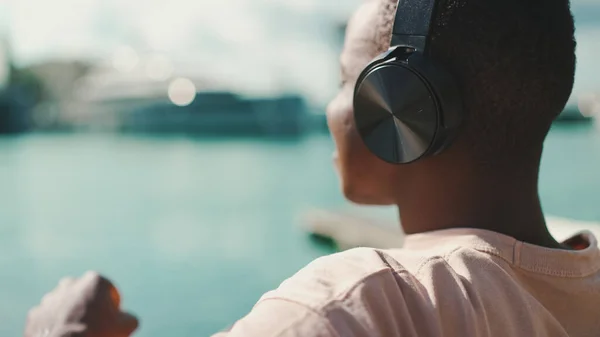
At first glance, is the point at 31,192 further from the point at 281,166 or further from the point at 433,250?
the point at 433,250

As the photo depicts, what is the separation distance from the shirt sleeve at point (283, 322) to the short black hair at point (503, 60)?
0.23m

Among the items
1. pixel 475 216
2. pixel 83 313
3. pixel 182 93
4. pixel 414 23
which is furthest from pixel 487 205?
pixel 182 93

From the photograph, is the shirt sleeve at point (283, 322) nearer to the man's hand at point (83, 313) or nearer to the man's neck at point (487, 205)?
the man's hand at point (83, 313)

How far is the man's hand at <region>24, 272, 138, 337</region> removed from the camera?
449 millimetres

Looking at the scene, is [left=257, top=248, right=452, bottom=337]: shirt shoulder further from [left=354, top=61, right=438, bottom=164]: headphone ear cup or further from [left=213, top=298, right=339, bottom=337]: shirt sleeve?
[left=354, top=61, right=438, bottom=164]: headphone ear cup

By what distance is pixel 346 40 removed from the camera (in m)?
0.66

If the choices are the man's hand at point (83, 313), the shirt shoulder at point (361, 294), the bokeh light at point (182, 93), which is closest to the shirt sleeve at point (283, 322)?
the shirt shoulder at point (361, 294)

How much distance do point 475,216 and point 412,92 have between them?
0.35 feet

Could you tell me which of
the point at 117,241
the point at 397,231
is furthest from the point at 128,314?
the point at 117,241

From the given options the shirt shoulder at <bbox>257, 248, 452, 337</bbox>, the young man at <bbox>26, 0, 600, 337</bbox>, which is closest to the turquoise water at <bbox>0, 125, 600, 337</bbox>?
the young man at <bbox>26, 0, 600, 337</bbox>

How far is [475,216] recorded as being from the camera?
54 centimetres

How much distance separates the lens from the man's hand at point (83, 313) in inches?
17.7

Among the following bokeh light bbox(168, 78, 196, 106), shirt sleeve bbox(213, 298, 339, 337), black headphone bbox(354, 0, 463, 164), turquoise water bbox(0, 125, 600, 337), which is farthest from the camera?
bokeh light bbox(168, 78, 196, 106)

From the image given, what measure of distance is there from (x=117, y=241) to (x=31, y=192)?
25.3ft
